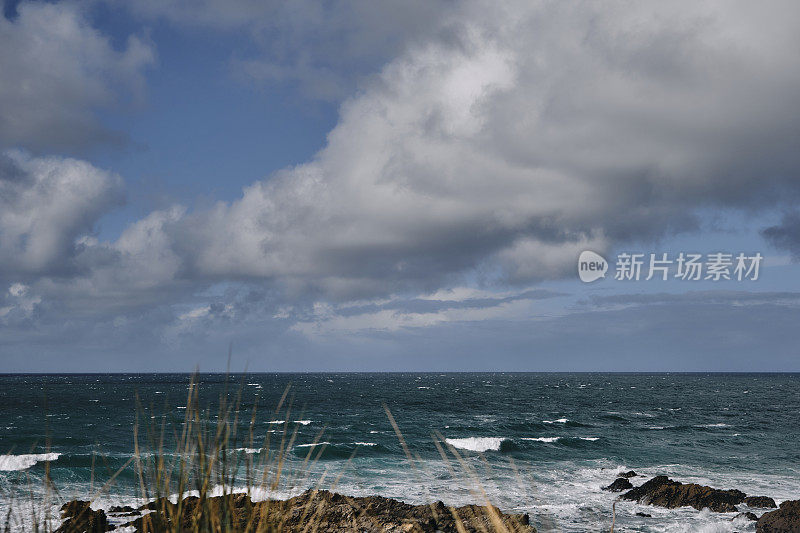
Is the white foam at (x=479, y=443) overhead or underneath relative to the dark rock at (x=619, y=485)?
underneath

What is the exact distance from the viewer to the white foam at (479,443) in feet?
105

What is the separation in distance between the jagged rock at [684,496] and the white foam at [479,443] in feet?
45.0

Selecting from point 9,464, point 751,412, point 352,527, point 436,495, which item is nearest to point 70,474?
point 9,464

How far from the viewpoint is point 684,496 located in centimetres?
1744

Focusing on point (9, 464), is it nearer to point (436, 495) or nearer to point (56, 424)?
point (56, 424)

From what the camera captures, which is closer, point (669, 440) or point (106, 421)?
point (669, 440)

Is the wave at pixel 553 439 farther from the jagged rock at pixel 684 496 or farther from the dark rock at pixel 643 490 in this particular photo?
the jagged rock at pixel 684 496

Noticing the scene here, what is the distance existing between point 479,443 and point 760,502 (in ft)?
59.5

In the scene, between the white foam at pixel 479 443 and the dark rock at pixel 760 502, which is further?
the white foam at pixel 479 443

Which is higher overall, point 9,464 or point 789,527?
point 789,527

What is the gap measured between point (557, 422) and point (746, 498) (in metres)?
26.7

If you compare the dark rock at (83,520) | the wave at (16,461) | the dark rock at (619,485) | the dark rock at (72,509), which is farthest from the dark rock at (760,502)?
the wave at (16,461)

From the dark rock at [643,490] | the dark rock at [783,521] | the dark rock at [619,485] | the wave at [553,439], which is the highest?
the dark rock at [783,521]

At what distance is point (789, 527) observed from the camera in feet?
43.2
